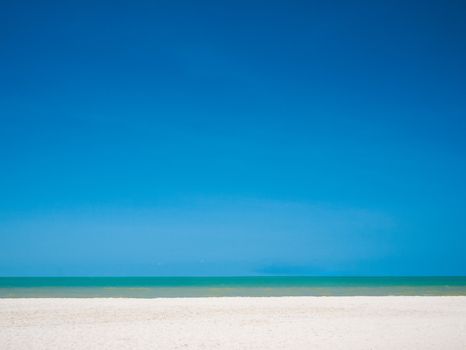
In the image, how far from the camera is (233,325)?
14.6 meters

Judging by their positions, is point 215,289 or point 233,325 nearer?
point 233,325

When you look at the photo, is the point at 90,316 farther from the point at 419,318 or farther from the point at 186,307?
the point at 419,318

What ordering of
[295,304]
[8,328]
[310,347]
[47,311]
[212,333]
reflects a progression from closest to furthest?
[310,347] < [212,333] < [8,328] < [47,311] < [295,304]

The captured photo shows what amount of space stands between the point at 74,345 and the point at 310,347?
593 cm

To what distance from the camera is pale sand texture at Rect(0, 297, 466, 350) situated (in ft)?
37.9

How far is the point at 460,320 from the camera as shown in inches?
629

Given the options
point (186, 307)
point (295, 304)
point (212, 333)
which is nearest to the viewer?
point (212, 333)

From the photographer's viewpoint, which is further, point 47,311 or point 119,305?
point 119,305

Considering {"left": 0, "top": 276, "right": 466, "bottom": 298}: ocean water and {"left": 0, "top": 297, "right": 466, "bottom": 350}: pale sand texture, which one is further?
{"left": 0, "top": 276, "right": 466, "bottom": 298}: ocean water

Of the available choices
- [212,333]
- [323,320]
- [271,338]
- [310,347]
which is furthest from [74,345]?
[323,320]

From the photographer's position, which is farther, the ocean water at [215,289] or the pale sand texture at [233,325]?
the ocean water at [215,289]

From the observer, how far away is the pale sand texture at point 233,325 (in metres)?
11.6

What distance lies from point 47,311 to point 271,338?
1050 centimetres

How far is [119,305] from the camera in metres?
20.5
